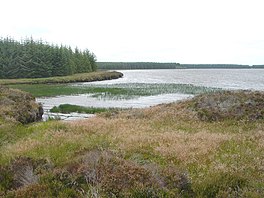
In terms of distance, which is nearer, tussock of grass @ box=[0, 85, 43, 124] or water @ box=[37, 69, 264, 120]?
tussock of grass @ box=[0, 85, 43, 124]

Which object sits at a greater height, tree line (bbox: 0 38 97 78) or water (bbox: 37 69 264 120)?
tree line (bbox: 0 38 97 78)

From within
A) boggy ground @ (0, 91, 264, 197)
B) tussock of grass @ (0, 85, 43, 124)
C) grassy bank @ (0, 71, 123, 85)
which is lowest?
grassy bank @ (0, 71, 123, 85)

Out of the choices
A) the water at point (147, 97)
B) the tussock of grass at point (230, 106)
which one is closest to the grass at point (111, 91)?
the water at point (147, 97)

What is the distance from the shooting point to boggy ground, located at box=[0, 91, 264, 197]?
333 inches

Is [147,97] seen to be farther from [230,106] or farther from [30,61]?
[30,61]

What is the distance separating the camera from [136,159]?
37.6ft

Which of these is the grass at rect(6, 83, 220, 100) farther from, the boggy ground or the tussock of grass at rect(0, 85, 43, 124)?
the boggy ground

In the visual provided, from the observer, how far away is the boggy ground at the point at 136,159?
846cm

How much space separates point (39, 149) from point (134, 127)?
651cm

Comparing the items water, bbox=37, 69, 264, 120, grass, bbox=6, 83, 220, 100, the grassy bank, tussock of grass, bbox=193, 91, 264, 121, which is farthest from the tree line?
tussock of grass, bbox=193, 91, 264, 121

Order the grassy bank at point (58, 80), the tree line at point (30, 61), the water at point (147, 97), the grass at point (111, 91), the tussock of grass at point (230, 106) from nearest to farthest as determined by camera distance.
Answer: the tussock of grass at point (230, 106) → the water at point (147, 97) → the grass at point (111, 91) → the grassy bank at point (58, 80) → the tree line at point (30, 61)

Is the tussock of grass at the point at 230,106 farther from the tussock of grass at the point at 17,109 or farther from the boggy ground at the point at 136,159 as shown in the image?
the tussock of grass at the point at 17,109

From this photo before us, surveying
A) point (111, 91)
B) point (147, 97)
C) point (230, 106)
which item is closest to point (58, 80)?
point (111, 91)

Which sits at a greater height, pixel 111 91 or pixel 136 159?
pixel 136 159
